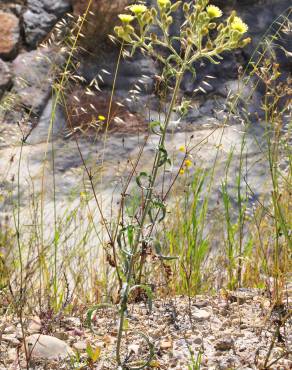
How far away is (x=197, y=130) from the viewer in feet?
17.0

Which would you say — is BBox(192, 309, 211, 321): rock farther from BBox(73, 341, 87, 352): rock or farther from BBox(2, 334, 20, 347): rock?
BBox(2, 334, 20, 347): rock

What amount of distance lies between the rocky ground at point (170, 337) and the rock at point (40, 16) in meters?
3.95

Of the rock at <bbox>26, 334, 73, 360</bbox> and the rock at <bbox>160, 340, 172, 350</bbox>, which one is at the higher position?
the rock at <bbox>160, 340, 172, 350</bbox>

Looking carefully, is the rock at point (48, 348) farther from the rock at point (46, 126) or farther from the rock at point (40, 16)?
the rock at point (40, 16)

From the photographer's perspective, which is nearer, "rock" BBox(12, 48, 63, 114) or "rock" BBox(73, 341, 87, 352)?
"rock" BBox(73, 341, 87, 352)

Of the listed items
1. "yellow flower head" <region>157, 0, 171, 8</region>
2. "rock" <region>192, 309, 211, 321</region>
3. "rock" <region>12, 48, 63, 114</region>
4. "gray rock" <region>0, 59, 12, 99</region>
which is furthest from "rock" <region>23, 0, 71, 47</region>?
"yellow flower head" <region>157, 0, 171, 8</region>

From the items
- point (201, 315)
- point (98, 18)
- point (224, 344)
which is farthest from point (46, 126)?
point (224, 344)

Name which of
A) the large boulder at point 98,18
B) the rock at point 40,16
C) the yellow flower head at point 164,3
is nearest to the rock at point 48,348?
the yellow flower head at point 164,3

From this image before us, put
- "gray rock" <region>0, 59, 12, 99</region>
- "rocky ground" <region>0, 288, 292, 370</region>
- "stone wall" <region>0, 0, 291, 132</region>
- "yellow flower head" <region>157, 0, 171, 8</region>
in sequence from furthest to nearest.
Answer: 1. "stone wall" <region>0, 0, 291, 132</region>
2. "gray rock" <region>0, 59, 12, 99</region>
3. "rocky ground" <region>0, 288, 292, 370</region>
4. "yellow flower head" <region>157, 0, 171, 8</region>

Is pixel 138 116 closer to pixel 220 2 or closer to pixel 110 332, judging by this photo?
pixel 220 2

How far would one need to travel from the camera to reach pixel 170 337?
189 centimetres

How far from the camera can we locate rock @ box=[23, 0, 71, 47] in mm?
5711

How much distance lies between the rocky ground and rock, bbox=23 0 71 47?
395 centimetres

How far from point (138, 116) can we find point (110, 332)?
11.3 ft
